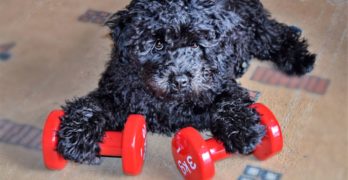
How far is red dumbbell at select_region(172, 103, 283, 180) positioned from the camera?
78.9 inches

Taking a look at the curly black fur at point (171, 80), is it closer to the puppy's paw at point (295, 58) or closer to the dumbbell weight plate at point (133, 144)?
the dumbbell weight plate at point (133, 144)

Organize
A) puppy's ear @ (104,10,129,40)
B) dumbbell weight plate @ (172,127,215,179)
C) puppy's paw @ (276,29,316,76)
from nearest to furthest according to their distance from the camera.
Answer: dumbbell weight plate @ (172,127,215,179), puppy's ear @ (104,10,129,40), puppy's paw @ (276,29,316,76)

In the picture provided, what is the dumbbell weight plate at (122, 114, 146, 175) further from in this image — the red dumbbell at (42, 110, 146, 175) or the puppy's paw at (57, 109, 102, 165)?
the puppy's paw at (57, 109, 102, 165)

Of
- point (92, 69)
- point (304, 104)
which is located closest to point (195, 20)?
point (304, 104)

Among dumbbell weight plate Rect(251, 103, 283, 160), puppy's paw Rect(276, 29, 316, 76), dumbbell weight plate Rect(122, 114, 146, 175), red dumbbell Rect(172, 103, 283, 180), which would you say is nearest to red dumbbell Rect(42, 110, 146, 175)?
dumbbell weight plate Rect(122, 114, 146, 175)

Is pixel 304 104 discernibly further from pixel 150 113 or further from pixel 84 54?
pixel 84 54

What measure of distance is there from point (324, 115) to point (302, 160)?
0.28 m

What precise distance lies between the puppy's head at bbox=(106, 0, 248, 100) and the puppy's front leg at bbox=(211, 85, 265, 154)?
14 cm

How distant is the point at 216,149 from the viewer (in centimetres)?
213

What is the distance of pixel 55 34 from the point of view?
9.96ft

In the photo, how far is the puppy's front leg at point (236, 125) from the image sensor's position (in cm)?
214

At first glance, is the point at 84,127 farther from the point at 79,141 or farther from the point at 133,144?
the point at 133,144


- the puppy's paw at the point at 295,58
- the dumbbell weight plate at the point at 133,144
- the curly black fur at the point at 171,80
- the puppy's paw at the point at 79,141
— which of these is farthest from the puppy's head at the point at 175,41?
the puppy's paw at the point at 295,58

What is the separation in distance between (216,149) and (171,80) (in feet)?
1.05
